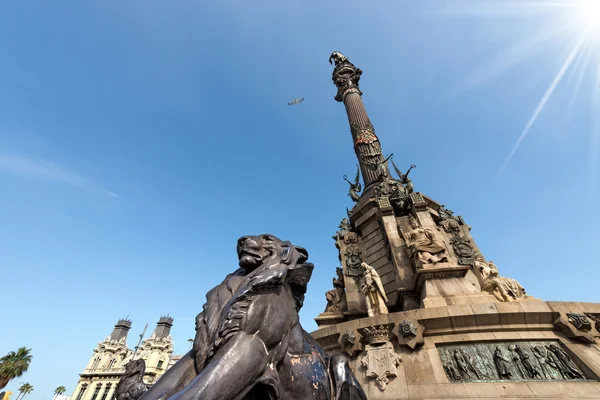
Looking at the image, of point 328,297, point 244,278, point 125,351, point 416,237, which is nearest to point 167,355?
point 125,351

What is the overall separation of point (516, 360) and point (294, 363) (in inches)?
243

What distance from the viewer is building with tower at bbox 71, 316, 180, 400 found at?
4856cm

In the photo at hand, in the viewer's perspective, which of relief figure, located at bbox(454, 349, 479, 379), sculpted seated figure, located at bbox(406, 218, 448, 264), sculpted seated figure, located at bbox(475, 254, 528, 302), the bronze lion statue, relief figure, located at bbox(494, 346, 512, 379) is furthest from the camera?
sculpted seated figure, located at bbox(406, 218, 448, 264)

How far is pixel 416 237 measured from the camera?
974cm

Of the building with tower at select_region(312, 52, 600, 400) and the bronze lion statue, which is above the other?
the building with tower at select_region(312, 52, 600, 400)

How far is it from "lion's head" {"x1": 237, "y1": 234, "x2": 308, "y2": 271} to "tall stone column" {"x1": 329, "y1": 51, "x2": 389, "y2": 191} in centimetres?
1284

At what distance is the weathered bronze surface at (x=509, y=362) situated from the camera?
561cm

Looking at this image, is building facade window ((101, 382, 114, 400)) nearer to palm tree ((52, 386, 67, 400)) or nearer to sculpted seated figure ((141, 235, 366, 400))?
palm tree ((52, 386, 67, 400))

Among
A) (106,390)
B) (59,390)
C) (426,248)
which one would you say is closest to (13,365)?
(106,390)

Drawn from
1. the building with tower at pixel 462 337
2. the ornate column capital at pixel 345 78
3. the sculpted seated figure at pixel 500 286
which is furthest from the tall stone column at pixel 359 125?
the sculpted seated figure at pixel 500 286

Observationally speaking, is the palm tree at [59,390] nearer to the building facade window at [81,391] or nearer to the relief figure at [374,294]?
the building facade window at [81,391]

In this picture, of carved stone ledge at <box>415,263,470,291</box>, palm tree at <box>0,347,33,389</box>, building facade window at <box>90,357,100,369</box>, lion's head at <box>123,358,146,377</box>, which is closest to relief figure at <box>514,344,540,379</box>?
carved stone ledge at <box>415,263,470,291</box>

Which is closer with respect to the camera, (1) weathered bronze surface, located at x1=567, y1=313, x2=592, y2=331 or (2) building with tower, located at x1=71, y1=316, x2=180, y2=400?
(1) weathered bronze surface, located at x1=567, y1=313, x2=592, y2=331

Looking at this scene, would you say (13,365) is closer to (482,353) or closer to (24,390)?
(24,390)
